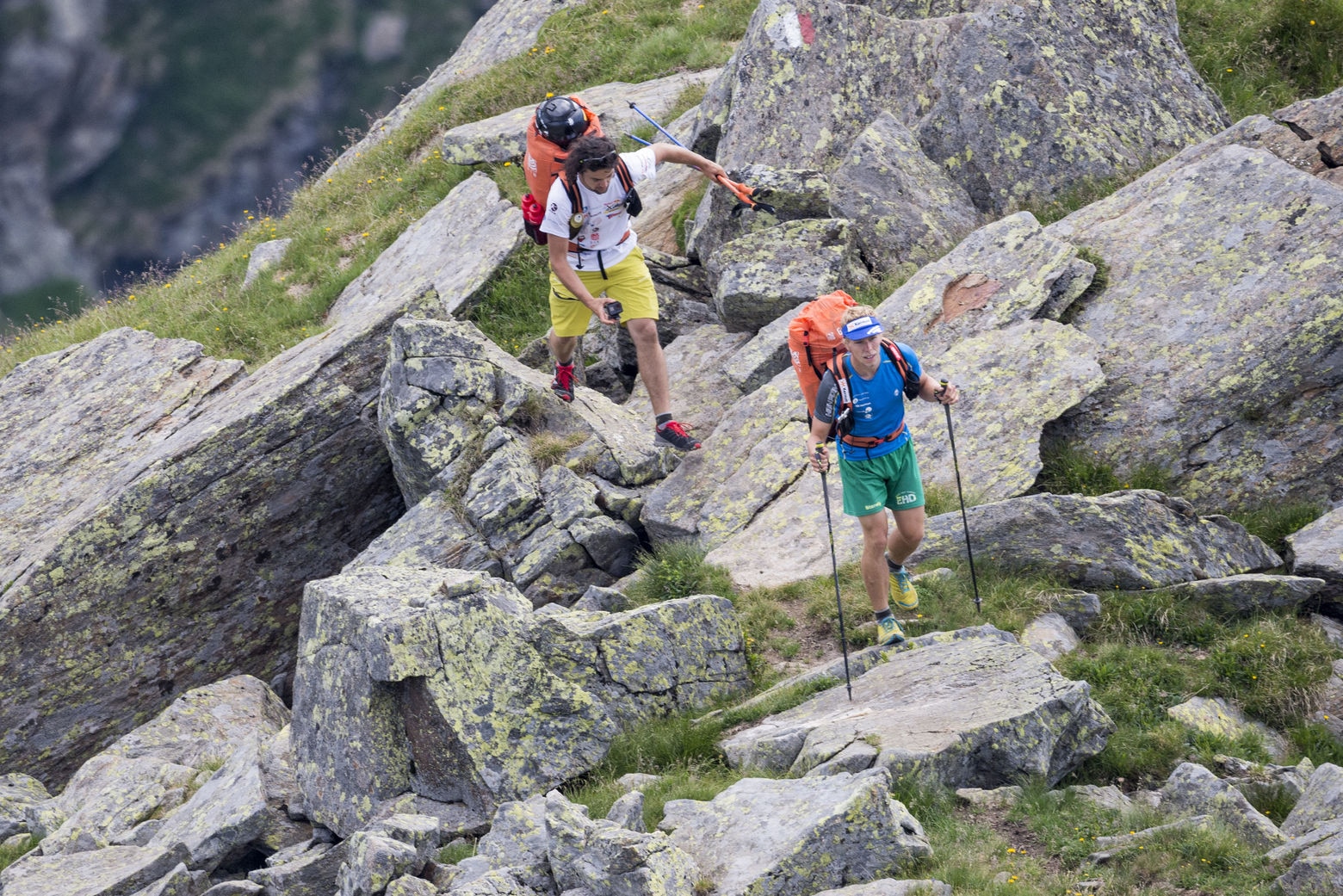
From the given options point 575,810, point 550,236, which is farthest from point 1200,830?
point 550,236

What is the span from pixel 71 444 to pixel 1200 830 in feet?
56.3

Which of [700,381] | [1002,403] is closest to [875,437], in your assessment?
[1002,403]

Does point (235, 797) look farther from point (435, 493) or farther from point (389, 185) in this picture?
point (389, 185)

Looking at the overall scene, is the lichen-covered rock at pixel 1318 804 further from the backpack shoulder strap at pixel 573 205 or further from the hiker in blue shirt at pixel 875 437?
the backpack shoulder strap at pixel 573 205

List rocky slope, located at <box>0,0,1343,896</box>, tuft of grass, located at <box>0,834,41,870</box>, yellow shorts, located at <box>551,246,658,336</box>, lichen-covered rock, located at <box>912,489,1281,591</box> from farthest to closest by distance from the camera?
yellow shorts, located at <box>551,246,658,336</box>
tuft of grass, located at <box>0,834,41,870</box>
lichen-covered rock, located at <box>912,489,1281,591</box>
rocky slope, located at <box>0,0,1343,896</box>

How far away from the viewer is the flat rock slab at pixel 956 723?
28.5 ft

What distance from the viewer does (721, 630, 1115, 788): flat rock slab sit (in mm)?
8688

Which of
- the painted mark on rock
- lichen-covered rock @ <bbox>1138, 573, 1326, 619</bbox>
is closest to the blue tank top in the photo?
lichen-covered rock @ <bbox>1138, 573, 1326, 619</bbox>

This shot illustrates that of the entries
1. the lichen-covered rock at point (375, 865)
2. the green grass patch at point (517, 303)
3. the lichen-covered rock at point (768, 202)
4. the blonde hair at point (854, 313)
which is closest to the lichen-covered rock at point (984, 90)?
the lichen-covered rock at point (768, 202)

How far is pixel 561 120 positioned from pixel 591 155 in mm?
954

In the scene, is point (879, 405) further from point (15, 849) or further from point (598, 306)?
point (15, 849)

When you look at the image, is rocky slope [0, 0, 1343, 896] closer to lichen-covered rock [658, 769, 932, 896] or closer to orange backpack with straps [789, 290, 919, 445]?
lichen-covered rock [658, 769, 932, 896]

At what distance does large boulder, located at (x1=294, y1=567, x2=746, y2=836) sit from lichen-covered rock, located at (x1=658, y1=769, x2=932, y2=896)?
2.47 m

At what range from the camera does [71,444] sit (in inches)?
711
